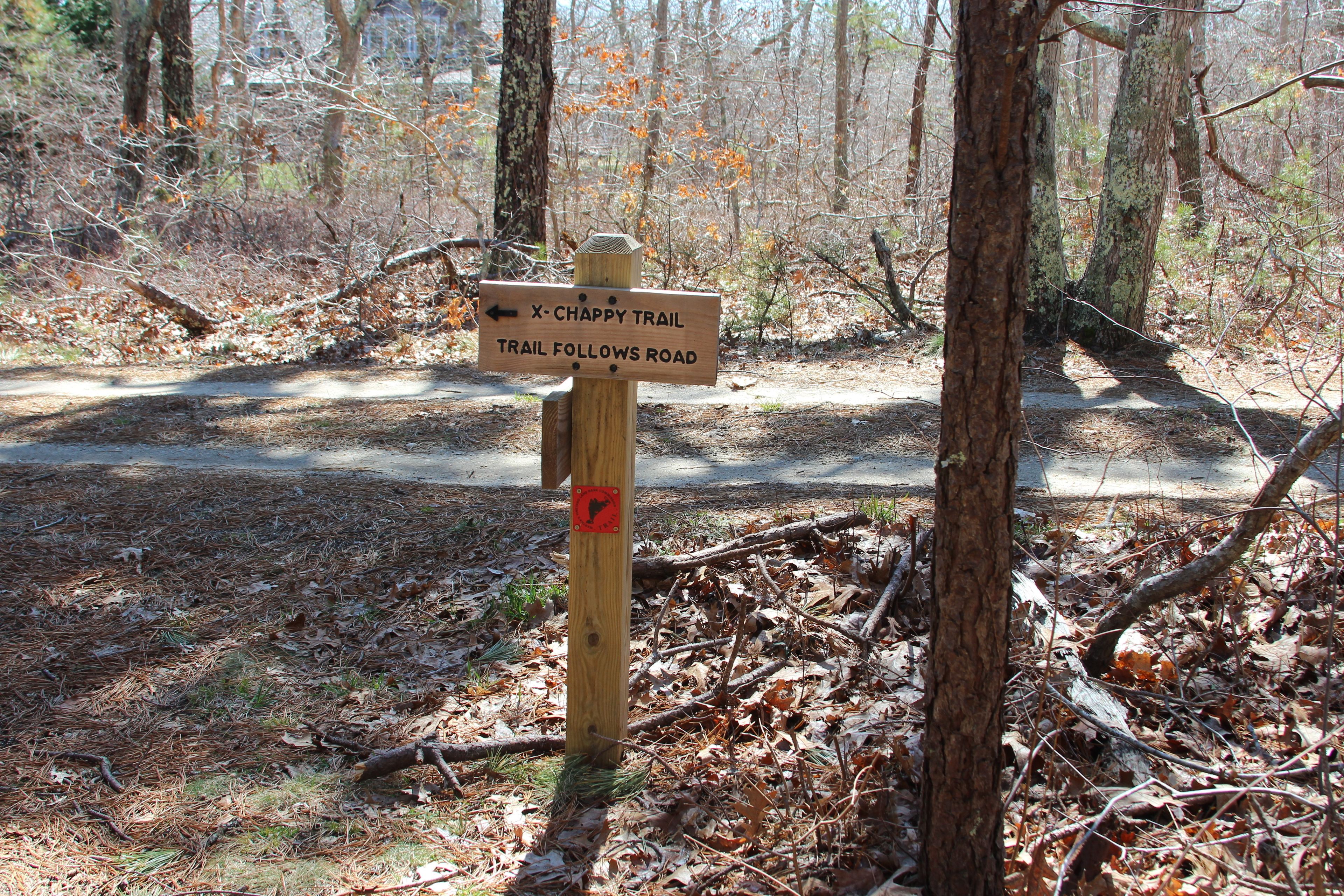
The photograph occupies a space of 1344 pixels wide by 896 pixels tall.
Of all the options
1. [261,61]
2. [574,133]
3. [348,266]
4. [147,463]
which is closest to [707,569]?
[147,463]

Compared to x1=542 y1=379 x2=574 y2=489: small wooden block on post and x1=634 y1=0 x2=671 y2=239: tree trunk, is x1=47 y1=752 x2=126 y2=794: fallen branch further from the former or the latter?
x1=634 y1=0 x2=671 y2=239: tree trunk

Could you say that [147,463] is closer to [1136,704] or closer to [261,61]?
[1136,704]

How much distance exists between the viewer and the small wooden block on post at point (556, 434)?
9.36 ft

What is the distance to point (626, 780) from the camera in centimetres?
310

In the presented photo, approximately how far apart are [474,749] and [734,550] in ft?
5.29

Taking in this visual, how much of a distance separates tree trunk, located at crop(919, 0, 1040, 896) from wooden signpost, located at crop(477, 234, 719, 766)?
0.80 m

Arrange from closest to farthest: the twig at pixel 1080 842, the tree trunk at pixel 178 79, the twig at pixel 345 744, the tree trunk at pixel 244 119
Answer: the twig at pixel 1080 842 < the twig at pixel 345 744 < the tree trunk at pixel 178 79 < the tree trunk at pixel 244 119

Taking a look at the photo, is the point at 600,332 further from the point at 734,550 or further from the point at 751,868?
the point at 734,550

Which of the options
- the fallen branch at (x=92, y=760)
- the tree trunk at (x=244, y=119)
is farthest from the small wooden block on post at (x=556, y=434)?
the tree trunk at (x=244, y=119)

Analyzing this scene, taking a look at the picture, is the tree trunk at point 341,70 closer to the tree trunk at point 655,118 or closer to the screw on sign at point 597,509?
the tree trunk at point 655,118

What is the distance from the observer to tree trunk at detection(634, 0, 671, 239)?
42.3 ft

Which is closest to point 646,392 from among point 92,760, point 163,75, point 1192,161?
point 92,760

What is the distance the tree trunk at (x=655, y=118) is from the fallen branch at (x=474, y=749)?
31.8ft

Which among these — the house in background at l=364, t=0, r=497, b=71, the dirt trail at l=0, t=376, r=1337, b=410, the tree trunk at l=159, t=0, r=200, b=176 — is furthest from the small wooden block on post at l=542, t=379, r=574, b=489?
the house in background at l=364, t=0, r=497, b=71
